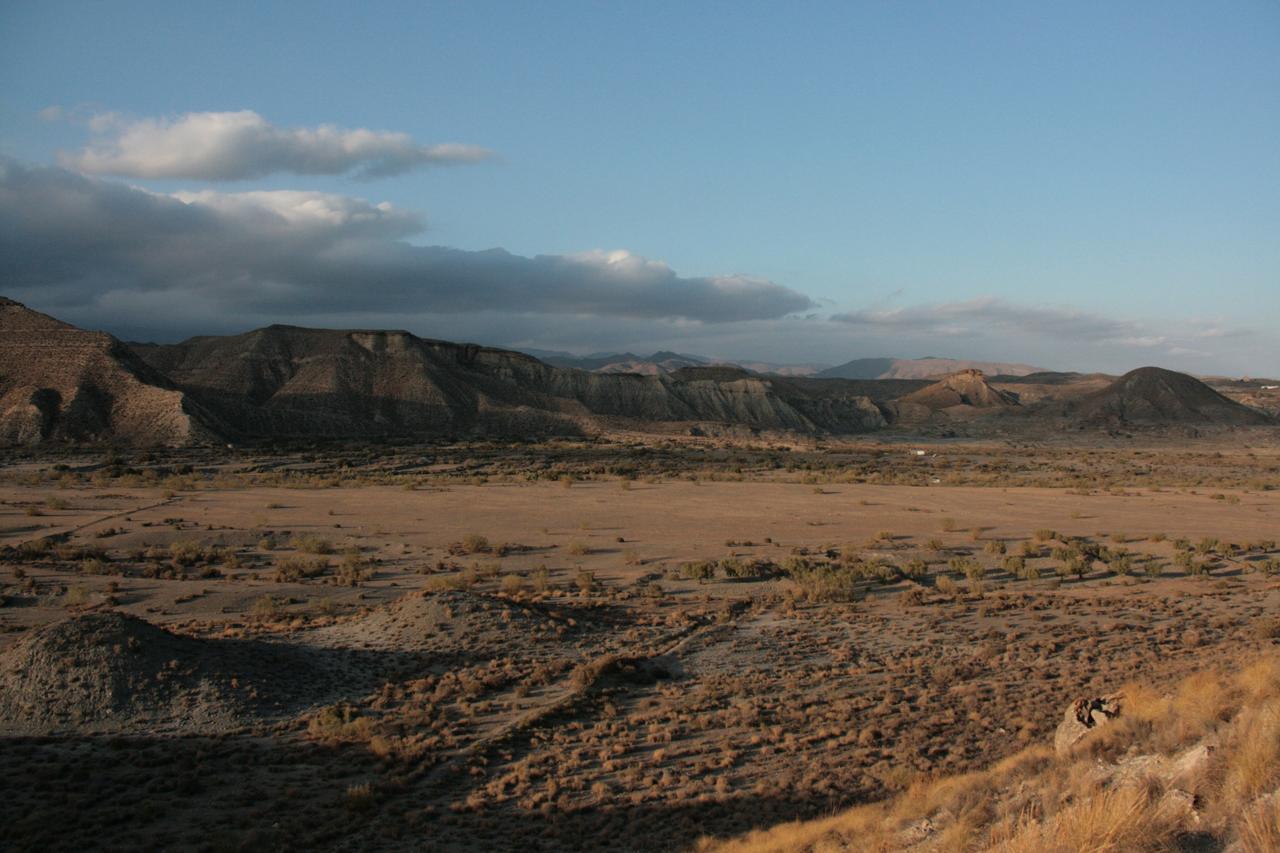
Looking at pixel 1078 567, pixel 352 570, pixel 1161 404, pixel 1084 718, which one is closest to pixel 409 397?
pixel 352 570

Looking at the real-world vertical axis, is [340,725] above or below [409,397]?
below

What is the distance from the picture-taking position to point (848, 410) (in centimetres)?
13588

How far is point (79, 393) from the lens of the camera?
62.6m

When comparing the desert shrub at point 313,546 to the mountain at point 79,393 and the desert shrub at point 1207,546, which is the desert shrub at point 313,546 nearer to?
the desert shrub at point 1207,546

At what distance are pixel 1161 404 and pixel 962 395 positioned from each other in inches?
1327

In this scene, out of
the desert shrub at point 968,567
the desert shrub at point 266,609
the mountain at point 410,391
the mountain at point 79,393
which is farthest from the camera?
the mountain at point 410,391

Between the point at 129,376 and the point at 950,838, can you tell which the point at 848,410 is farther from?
the point at 950,838

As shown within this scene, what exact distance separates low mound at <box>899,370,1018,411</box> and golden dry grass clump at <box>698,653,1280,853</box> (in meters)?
135

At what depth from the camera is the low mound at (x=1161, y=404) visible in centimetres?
11238

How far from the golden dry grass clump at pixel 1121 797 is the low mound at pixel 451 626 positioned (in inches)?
316

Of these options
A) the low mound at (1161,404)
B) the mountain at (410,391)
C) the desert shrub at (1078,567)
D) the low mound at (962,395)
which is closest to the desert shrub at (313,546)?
the desert shrub at (1078,567)

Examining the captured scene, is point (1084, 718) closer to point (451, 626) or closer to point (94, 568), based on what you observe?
point (451, 626)

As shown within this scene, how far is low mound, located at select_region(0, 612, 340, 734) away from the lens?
→ 12125mm

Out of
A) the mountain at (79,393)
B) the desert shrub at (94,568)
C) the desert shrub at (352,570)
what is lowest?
the desert shrub at (352,570)
